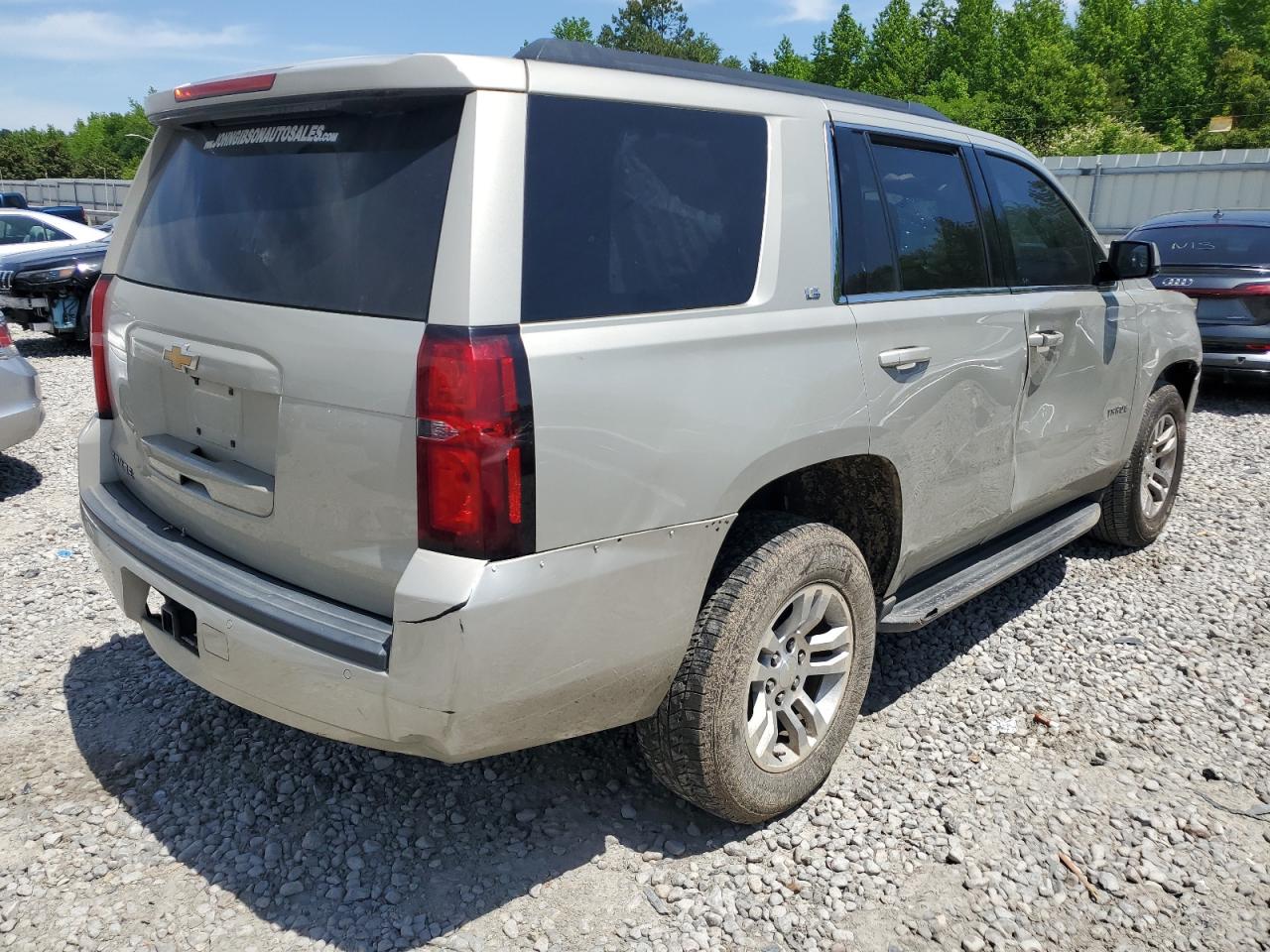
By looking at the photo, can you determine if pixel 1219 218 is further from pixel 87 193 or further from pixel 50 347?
pixel 87 193

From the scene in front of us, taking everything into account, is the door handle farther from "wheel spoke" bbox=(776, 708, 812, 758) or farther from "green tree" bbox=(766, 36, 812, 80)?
"green tree" bbox=(766, 36, 812, 80)

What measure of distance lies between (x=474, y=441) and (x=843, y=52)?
8380 centimetres

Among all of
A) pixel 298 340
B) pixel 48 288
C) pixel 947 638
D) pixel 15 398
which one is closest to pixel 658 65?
pixel 298 340

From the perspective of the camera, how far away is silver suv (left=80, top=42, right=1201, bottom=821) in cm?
216

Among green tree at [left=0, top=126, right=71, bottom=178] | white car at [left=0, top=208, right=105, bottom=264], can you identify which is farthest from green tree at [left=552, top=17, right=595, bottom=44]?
white car at [left=0, top=208, right=105, bottom=264]

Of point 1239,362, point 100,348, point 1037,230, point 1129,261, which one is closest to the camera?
point 100,348

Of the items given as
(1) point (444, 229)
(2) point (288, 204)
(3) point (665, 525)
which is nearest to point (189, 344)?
(2) point (288, 204)

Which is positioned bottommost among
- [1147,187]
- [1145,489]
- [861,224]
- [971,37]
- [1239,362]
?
[1145,489]

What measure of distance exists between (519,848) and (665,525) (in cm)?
111

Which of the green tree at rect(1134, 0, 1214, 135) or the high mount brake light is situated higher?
the green tree at rect(1134, 0, 1214, 135)

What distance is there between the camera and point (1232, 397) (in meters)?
9.48

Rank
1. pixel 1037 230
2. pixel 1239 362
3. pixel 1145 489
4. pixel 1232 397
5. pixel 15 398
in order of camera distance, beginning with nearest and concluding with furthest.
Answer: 1. pixel 1037 230
2. pixel 1145 489
3. pixel 15 398
4. pixel 1239 362
5. pixel 1232 397

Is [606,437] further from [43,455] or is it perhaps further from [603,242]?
[43,455]

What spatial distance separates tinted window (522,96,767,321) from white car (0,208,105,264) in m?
11.7
